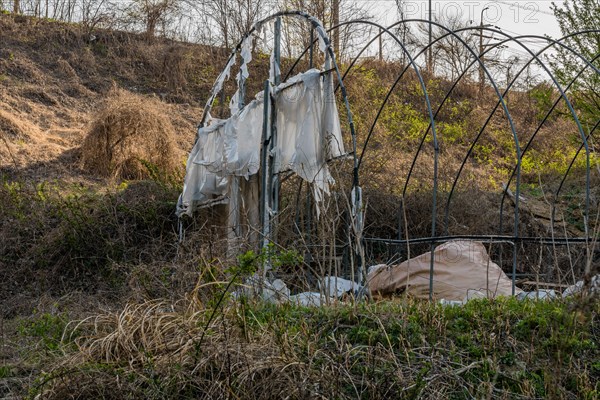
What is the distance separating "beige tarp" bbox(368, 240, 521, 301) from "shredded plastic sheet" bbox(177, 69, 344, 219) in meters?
1.24

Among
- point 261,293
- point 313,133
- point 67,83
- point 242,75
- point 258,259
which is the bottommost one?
point 261,293

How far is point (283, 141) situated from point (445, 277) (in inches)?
92.4

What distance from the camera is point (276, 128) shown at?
8.15 m

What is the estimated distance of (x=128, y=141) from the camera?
13.7 m

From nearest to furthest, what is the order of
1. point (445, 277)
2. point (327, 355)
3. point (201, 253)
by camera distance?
1. point (327, 355)
2. point (201, 253)
3. point (445, 277)

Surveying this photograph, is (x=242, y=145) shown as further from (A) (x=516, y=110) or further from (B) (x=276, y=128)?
(A) (x=516, y=110)

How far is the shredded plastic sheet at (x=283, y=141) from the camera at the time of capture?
752 cm

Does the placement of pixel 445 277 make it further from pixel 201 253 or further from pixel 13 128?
pixel 13 128

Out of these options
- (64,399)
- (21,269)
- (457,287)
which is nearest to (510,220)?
(457,287)

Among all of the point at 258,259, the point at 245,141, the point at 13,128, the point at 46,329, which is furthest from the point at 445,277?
the point at 13,128

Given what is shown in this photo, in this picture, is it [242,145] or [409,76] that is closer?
[242,145]

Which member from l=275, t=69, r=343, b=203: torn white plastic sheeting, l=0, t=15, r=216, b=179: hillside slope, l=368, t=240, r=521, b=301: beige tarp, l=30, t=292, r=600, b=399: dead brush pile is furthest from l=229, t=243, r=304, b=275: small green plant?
l=0, t=15, r=216, b=179: hillside slope

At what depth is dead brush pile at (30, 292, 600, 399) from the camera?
13.9 ft

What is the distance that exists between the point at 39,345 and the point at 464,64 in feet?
63.2
